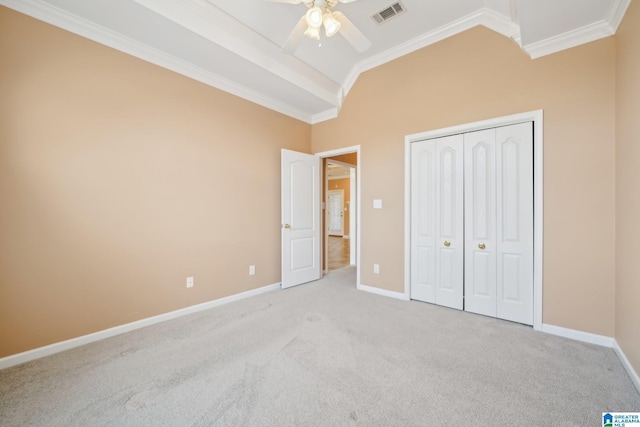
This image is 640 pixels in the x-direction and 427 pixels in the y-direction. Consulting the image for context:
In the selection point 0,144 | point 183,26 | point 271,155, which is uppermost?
point 183,26

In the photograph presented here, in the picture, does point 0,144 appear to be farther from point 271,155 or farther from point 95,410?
point 271,155

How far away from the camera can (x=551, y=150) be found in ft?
7.80

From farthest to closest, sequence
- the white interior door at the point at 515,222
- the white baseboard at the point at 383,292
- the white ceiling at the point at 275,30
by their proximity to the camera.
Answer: the white baseboard at the point at 383,292 → the white interior door at the point at 515,222 → the white ceiling at the point at 275,30

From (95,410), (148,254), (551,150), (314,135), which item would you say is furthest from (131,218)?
(551,150)

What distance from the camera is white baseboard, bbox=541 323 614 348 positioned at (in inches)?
84.5

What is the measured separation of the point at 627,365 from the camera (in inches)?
70.9

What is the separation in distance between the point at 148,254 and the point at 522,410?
10.7 ft

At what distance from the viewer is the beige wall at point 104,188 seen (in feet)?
6.37

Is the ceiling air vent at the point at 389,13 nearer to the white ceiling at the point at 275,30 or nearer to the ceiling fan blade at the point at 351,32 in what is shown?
the white ceiling at the point at 275,30

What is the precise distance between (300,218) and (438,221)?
78.8 inches

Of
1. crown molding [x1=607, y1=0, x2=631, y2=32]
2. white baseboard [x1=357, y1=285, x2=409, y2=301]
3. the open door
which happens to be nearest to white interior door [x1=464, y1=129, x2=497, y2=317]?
white baseboard [x1=357, y1=285, x2=409, y2=301]

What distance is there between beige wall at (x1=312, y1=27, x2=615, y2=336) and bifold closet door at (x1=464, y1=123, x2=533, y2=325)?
0.53ft

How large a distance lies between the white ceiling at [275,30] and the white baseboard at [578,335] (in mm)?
2605

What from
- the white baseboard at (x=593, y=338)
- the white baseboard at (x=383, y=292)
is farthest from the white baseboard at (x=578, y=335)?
the white baseboard at (x=383, y=292)
